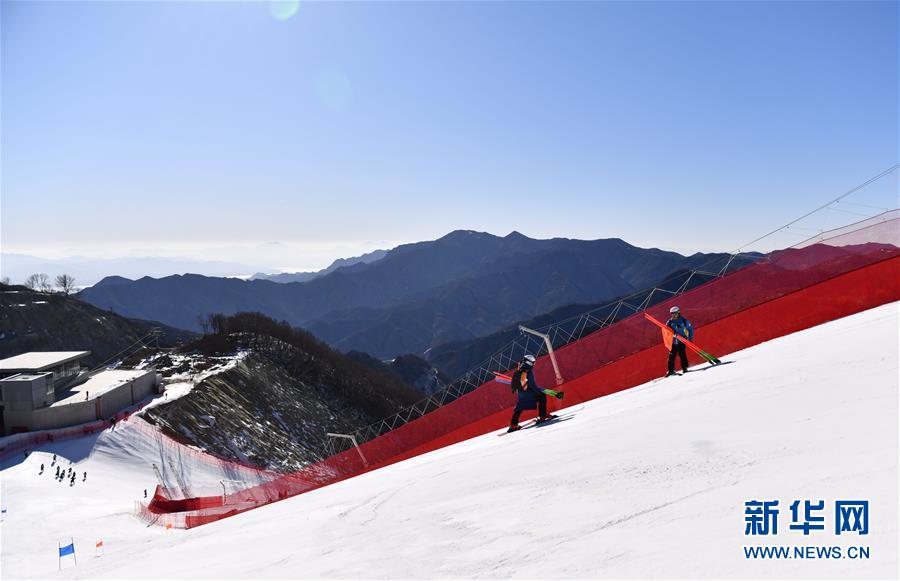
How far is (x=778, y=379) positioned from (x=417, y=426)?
1580 centimetres

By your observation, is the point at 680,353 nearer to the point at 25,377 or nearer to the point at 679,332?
the point at 679,332

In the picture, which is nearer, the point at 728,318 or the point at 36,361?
the point at 728,318

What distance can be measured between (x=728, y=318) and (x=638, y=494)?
12.5 metres

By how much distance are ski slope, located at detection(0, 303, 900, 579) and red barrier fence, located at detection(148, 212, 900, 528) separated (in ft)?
11.2

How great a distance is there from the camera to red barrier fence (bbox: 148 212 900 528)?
528 inches

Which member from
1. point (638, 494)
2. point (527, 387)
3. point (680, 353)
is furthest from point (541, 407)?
point (638, 494)

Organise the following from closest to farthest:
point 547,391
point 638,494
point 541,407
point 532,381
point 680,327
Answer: point 638,494 → point 532,381 → point 541,407 → point 547,391 → point 680,327

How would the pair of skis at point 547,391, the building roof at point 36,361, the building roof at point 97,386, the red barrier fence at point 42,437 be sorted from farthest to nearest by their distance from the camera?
the building roof at point 97,386, the building roof at point 36,361, the red barrier fence at point 42,437, the pair of skis at point 547,391

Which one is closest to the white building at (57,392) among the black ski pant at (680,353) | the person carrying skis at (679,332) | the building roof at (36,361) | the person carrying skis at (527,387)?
the building roof at (36,361)

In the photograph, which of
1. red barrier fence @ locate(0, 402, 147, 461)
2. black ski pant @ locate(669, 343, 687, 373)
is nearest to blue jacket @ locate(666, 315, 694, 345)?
black ski pant @ locate(669, 343, 687, 373)

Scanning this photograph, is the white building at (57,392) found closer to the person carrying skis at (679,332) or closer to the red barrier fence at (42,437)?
the red barrier fence at (42,437)

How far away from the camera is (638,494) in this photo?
16.4 feet

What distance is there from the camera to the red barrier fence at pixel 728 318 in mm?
13414

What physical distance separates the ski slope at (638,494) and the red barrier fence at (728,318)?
11.2 feet
